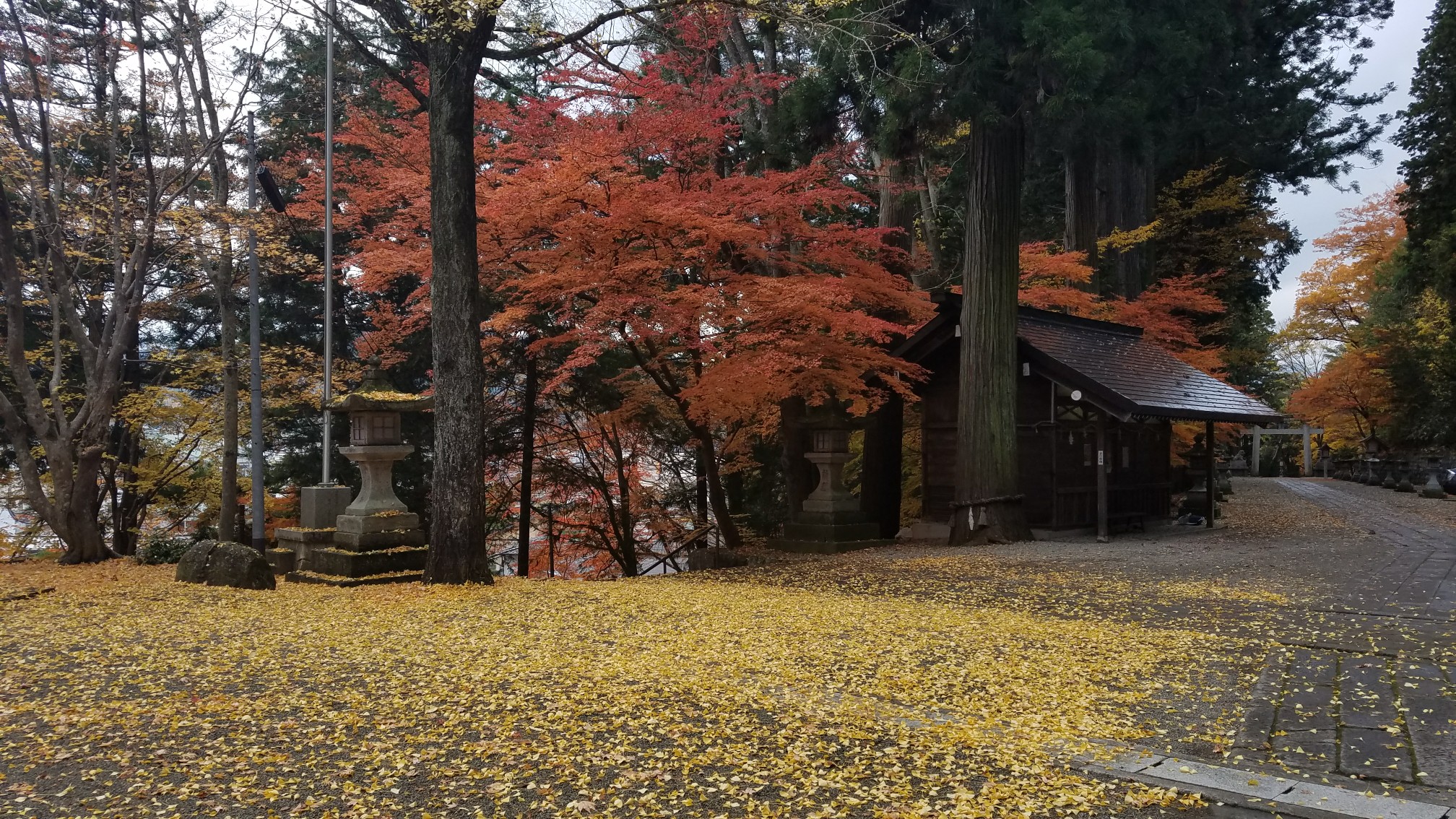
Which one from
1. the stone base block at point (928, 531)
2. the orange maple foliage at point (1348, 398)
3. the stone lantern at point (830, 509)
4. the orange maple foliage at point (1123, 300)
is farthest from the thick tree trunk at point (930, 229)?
the orange maple foliage at point (1348, 398)

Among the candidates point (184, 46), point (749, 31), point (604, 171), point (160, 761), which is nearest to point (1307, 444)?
point (749, 31)

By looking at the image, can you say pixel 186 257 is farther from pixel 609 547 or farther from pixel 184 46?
pixel 609 547

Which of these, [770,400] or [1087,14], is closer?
[1087,14]

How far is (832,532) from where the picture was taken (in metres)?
13.2

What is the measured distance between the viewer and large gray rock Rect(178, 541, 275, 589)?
8922 mm

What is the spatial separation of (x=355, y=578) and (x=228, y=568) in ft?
3.81

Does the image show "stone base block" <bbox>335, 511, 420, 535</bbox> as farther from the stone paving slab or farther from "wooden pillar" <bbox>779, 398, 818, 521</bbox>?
the stone paving slab

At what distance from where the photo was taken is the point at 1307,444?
43.5 meters

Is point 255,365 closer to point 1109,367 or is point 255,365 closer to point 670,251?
point 670,251

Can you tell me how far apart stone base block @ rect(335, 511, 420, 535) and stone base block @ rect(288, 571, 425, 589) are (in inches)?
18.7

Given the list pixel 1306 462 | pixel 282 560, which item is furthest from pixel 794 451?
pixel 1306 462

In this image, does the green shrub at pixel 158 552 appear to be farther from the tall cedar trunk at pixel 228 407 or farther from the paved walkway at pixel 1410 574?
the paved walkway at pixel 1410 574

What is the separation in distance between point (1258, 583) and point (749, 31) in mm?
13029

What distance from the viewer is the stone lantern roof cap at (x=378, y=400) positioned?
997cm
